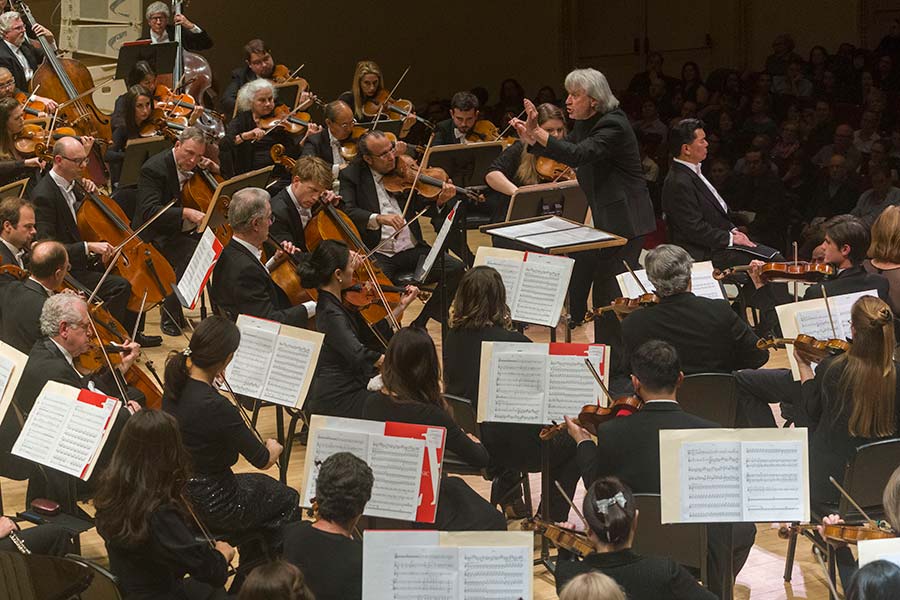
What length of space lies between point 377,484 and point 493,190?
14.1ft

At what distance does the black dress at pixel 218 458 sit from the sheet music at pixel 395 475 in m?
0.54

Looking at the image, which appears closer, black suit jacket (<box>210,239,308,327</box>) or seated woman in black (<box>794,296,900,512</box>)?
seated woman in black (<box>794,296,900,512</box>)

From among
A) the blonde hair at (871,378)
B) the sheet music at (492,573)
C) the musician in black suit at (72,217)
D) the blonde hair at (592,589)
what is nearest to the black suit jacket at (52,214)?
the musician in black suit at (72,217)

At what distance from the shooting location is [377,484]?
3852 millimetres

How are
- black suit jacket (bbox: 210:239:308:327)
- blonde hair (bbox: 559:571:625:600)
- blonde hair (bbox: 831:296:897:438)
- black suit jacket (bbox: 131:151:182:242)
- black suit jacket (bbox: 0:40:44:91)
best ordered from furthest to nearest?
black suit jacket (bbox: 0:40:44:91) < black suit jacket (bbox: 131:151:182:242) < black suit jacket (bbox: 210:239:308:327) < blonde hair (bbox: 831:296:897:438) < blonde hair (bbox: 559:571:625:600)

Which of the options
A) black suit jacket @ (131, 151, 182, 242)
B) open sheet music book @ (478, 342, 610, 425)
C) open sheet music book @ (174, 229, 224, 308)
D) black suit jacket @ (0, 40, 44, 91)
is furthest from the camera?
black suit jacket @ (0, 40, 44, 91)

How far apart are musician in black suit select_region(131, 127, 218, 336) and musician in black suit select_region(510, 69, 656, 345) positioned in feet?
6.46

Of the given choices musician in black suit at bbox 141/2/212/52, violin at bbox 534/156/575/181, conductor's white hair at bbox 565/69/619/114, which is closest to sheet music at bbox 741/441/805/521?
conductor's white hair at bbox 565/69/619/114

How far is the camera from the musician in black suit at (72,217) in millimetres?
6344

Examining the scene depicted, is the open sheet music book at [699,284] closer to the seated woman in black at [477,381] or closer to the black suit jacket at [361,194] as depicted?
the seated woman in black at [477,381]

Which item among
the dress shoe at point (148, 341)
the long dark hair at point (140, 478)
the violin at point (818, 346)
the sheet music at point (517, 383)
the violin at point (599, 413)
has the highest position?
the dress shoe at point (148, 341)

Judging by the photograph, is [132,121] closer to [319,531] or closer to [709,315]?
[709,315]

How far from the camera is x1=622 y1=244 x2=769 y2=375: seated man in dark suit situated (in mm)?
4840

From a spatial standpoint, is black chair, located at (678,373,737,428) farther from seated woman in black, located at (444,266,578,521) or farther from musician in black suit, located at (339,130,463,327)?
musician in black suit, located at (339,130,463,327)
